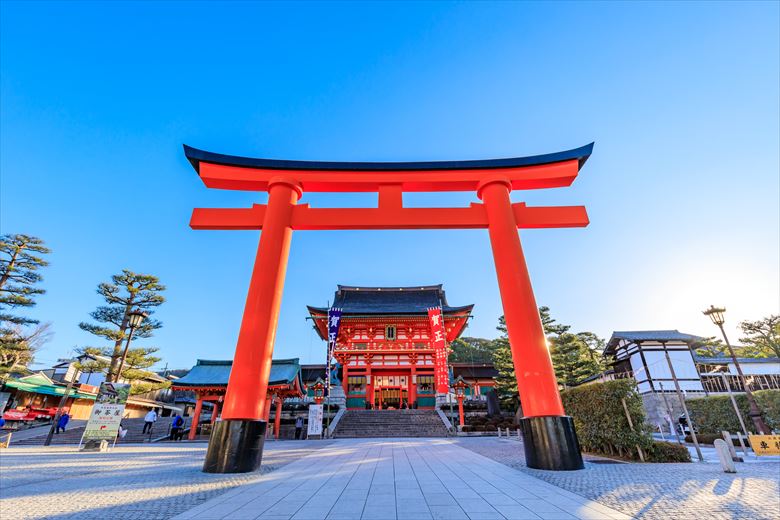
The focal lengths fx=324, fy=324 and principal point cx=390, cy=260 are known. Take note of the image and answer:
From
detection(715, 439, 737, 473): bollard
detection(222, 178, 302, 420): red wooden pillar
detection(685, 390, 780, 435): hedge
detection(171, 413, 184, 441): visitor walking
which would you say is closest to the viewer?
detection(715, 439, 737, 473): bollard

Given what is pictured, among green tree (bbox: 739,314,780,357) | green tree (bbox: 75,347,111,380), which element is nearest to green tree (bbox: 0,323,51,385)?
green tree (bbox: 75,347,111,380)

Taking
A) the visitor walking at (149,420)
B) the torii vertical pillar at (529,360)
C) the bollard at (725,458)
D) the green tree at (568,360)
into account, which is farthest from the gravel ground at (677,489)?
the visitor walking at (149,420)

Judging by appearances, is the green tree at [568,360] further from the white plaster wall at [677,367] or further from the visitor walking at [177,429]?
the visitor walking at [177,429]

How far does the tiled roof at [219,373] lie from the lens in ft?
54.4

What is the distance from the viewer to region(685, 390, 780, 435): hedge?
12.7 m

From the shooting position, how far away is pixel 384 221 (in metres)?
7.82

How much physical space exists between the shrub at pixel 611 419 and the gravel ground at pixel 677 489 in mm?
952

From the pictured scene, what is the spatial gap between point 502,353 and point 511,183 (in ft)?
57.5

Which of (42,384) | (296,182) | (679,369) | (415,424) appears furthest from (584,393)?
(42,384)

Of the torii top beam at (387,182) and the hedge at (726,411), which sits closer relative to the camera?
the torii top beam at (387,182)

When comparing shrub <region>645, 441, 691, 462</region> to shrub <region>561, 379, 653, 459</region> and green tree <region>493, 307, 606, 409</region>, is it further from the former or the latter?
green tree <region>493, 307, 606, 409</region>

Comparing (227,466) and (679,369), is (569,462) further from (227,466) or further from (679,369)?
(679,369)

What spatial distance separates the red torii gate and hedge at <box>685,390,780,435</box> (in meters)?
13.2

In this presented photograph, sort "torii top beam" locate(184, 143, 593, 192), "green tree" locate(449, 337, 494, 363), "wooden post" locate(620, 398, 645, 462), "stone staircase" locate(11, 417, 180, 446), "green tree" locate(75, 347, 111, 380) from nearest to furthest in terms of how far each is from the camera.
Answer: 1. "wooden post" locate(620, 398, 645, 462)
2. "torii top beam" locate(184, 143, 593, 192)
3. "stone staircase" locate(11, 417, 180, 446)
4. "green tree" locate(75, 347, 111, 380)
5. "green tree" locate(449, 337, 494, 363)
